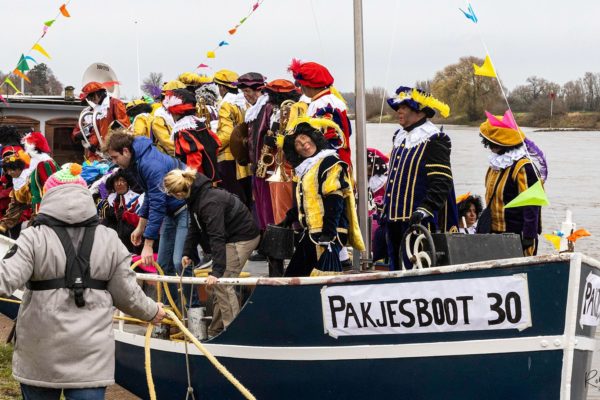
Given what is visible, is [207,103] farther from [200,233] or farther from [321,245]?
[321,245]

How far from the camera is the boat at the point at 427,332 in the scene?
5.06 metres

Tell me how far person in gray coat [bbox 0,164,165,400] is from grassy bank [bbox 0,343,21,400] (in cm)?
285

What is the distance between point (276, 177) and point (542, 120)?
84.2 inches

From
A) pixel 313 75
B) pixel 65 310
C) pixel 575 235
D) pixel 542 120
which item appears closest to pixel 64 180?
pixel 65 310

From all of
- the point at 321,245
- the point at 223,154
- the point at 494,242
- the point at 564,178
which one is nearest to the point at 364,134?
the point at 321,245

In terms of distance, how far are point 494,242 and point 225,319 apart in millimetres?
1717

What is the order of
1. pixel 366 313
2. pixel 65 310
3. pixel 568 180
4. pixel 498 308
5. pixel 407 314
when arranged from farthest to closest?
1. pixel 568 180
2. pixel 366 313
3. pixel 407 314
4. pixel 498 308
5. pixel 65 310

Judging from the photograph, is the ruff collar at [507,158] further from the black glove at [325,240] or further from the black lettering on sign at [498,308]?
the black lettering on sign at [498,308]

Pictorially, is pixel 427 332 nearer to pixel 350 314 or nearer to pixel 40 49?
pixel 350 314

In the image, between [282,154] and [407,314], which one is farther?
[282,154]

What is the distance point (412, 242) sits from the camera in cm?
609

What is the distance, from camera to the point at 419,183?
640cm

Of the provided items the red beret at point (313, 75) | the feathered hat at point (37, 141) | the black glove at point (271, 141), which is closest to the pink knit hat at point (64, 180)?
the red beret at point (313, 75)

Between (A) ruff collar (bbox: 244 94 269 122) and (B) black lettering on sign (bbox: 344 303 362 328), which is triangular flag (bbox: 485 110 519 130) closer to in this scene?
(B) black lettering on sign (bbox: 344 303 362 328)
